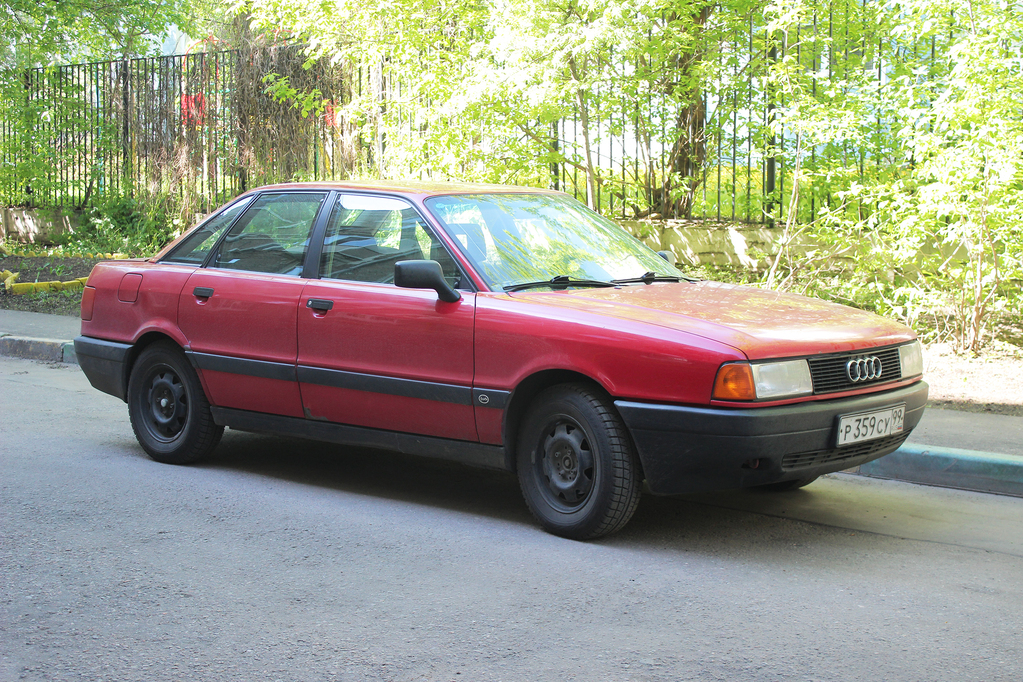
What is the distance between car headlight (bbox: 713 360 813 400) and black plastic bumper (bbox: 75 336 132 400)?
356 cm

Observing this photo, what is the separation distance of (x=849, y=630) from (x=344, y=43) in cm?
926

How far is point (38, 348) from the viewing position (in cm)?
1013

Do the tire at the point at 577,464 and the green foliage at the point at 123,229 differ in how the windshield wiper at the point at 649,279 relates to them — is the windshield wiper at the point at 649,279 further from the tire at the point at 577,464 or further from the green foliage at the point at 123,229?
the green foliage at the point at 123,229

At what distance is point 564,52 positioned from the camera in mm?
9172

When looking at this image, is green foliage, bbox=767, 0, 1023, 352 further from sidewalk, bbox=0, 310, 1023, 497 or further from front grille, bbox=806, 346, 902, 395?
front grille, bbox=806, 346, 902, 395

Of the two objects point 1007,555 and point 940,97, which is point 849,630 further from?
point 940,97

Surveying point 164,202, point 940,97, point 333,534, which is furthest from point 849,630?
point 164,202

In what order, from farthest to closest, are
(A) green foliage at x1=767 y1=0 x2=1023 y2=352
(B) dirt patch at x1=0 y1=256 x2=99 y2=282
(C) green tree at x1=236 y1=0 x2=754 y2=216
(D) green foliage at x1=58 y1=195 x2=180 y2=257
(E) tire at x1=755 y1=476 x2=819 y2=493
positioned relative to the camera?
(D) green foliage at x1=58 y1=195 x2=180 y2=257 → (B) dirt patch at x1=0 y1=256 x2=99 y2=282 → (C) green tree at x1=236 y1=0 x2=754 y2=216 → (A) green foliage at x1=767 y1=0 x2=1023 y2=352 → (E) tire at x1=755 y1=476 x2=819 y2=493

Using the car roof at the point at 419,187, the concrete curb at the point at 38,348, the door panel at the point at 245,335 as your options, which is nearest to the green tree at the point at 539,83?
the concrete curb at the point at 38,348

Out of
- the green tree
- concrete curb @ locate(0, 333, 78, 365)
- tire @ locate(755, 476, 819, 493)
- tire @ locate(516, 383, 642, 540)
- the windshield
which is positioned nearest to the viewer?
tire @ locate(516, 383, 642, 540)

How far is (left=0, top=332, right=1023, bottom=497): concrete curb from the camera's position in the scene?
5.68 metres

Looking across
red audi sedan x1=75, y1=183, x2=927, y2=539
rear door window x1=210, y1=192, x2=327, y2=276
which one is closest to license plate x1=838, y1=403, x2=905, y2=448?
red audi sedan x1=75, y1=183, x2=927, y2=539

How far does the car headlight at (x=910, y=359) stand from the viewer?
486cm

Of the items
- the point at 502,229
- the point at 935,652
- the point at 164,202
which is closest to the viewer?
the point at 935,652
